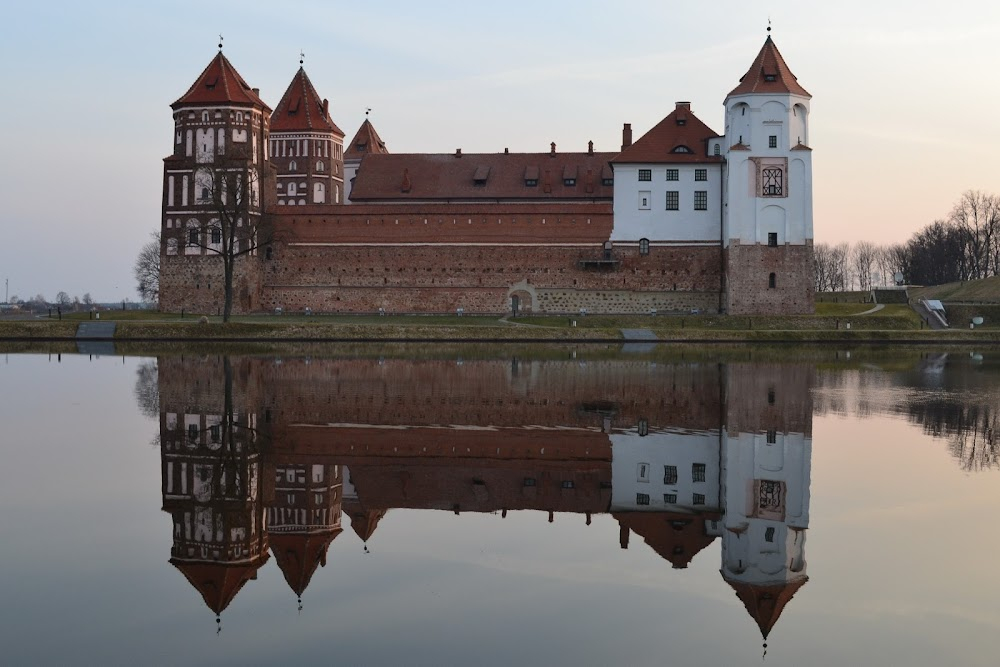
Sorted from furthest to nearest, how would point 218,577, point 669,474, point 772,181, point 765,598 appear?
point 772,181, point 669,474, point 218,577, point 765,598

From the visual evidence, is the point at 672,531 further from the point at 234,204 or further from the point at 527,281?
the point at 527,281

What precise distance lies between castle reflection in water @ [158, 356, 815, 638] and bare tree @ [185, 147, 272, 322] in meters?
27.2

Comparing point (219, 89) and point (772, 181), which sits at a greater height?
point (219, 89)

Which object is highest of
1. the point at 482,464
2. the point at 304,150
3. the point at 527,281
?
the point at 304,150

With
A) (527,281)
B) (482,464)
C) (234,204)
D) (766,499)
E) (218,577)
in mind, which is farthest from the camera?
(527,281)

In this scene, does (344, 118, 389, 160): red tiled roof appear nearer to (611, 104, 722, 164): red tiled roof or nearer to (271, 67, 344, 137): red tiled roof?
(271, 67, 344, 137): red tiled roof

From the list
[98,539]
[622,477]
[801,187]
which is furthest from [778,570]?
[801,187]

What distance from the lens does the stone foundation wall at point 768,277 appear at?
50219 mm

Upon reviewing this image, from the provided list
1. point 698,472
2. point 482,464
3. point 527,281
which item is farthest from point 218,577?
point 527,281

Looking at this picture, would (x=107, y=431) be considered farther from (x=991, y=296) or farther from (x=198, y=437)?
(x=991, y=296)

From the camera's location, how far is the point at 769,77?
50250mm

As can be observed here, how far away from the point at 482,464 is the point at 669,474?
233 cm

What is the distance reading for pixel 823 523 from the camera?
34.5 ft

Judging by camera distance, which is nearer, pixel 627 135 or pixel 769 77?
pixel 769 77
